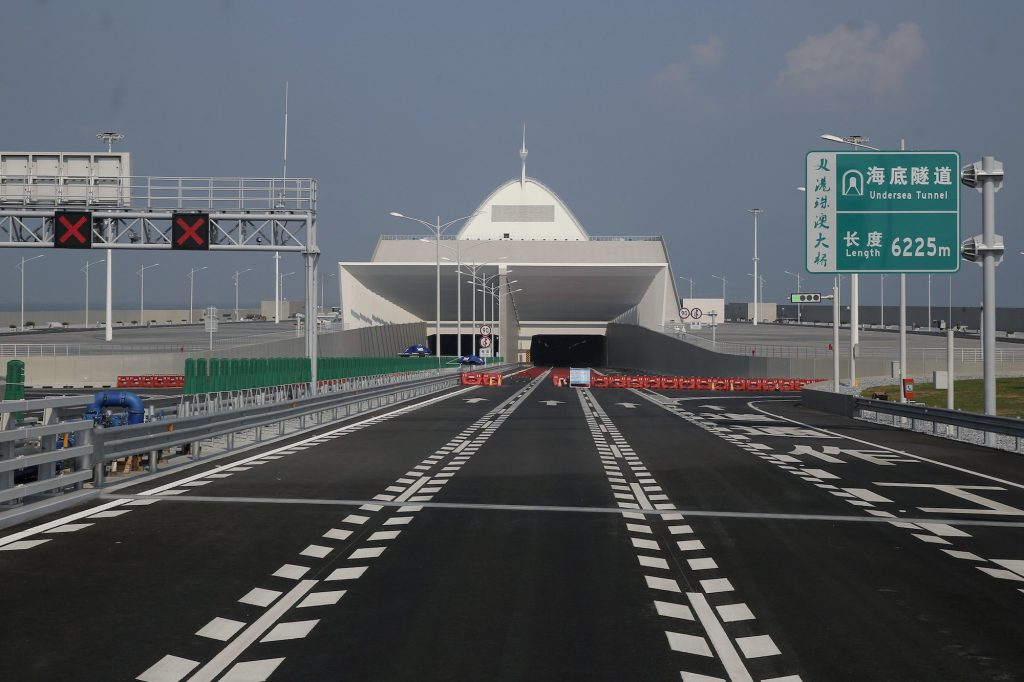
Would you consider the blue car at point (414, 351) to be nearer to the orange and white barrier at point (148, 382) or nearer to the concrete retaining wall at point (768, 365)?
A: the concrete retaining wall at point (768, 365)

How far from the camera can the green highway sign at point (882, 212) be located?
2983cm

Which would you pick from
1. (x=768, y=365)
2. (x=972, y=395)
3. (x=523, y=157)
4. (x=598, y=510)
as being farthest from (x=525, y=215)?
(x=598, y=510)

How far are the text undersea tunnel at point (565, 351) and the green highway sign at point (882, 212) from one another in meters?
133

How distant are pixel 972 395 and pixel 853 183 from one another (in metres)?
20.7

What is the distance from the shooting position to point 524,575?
9.58 meters

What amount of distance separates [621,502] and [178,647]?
823 cm

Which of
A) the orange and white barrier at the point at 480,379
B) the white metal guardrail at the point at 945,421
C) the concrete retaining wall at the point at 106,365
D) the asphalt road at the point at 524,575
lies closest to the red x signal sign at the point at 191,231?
the asphalt road at the point at 524,575

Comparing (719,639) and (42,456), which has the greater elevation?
(42,456)

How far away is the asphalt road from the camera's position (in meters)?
6.93

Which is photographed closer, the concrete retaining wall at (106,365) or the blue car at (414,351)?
the concrete retaining wall at (106,365)

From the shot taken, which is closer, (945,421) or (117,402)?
(117,402)

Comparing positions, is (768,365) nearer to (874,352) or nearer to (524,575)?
(874,352)

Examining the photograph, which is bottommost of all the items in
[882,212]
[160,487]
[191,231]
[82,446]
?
[160,487]

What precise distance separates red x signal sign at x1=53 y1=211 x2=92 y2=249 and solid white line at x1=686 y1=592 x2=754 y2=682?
29.0 metres
